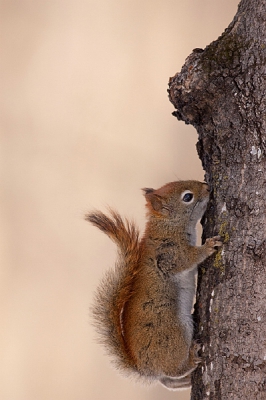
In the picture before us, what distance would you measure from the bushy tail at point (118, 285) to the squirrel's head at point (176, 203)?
131 millimetres

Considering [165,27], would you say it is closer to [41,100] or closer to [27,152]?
[41,100]

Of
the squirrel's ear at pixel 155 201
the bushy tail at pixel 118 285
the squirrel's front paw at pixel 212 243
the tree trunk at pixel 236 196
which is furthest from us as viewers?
the squirrel's ear at pixel 155 201

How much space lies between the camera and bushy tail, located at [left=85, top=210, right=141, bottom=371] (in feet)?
5.15

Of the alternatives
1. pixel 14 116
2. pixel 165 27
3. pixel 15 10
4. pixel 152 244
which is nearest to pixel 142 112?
pixel 165 27

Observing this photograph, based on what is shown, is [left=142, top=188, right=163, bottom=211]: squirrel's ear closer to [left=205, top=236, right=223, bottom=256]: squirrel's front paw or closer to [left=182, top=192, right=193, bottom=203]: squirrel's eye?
[left=182, top=192, right=193, bottom=203]: squirrel's eye

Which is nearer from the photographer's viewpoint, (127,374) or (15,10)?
(127,374)

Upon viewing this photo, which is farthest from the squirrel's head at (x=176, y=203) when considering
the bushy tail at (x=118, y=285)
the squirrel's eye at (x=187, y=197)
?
the bushy tail at (x=118, y=285)

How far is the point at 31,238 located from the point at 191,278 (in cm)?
148

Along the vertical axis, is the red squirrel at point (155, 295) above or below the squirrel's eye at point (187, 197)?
below

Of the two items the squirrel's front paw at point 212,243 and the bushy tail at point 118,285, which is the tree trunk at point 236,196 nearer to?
the squirrel's front paw at point 212,243

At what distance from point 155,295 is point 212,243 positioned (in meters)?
0.24

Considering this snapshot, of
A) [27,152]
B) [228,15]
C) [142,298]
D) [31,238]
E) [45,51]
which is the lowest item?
[142,298]

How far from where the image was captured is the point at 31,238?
2912mm

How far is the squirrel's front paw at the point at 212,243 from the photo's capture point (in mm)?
1422
